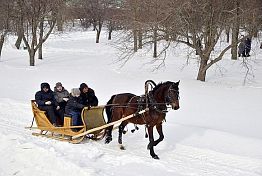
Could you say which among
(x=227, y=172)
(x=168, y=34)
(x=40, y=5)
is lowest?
(x=227, y=172)

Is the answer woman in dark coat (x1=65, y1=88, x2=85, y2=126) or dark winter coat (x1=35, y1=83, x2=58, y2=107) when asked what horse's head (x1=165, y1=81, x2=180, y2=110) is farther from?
dark winter coat (x1=35, y1=83, x2=58, y2=107)

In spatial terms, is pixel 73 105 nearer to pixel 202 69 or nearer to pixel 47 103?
pixel 47 103

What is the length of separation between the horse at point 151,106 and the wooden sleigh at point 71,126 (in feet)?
1.34

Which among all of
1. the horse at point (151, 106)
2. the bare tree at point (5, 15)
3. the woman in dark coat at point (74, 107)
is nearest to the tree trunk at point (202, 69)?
the horse at point (151, 106)

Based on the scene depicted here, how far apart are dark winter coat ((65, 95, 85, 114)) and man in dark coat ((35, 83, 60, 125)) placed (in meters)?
0.61

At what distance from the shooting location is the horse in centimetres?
834

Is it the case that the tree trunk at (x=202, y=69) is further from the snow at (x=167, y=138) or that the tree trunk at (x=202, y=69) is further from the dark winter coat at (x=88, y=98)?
the dark winter coat at (x=88, y=98)

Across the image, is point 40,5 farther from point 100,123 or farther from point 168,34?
point 100,123

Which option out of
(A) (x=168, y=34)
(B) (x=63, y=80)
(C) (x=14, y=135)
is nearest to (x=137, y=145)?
(C) (x=14, y=135)

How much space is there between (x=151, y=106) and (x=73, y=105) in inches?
80.5

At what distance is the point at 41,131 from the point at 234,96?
9.35 m

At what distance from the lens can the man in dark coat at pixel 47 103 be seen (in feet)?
33.3

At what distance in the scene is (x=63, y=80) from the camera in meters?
21.2

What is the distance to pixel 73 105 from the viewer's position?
31.4 ft
